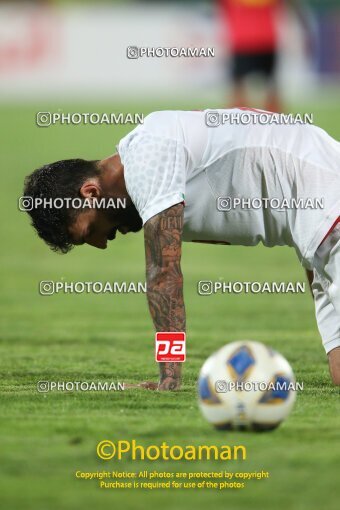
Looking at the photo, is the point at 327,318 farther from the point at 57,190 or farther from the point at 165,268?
the point at 57,190

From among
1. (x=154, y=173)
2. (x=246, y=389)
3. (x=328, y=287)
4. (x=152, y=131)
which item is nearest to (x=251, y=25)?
(x=328, y=287)

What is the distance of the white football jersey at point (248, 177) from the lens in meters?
6.05

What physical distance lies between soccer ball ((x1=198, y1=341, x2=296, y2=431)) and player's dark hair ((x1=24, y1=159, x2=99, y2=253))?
1.20 metres

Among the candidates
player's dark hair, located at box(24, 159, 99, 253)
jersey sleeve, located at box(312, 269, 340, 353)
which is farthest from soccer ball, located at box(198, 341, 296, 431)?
jersey sleeve, located at box(312, 269, 340, 353)

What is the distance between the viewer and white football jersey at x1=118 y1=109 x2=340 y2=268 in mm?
6047

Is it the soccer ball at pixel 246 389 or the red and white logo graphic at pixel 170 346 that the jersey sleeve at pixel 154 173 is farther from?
the soccer ball at pixel 246 389

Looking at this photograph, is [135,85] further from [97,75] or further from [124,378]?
[124,378]

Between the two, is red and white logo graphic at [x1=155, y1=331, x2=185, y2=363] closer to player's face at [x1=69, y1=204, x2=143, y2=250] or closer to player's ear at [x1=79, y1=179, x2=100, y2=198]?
player's face at [x1=69, y1=204, x2=143, y2=250]

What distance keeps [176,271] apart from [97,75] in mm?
31151

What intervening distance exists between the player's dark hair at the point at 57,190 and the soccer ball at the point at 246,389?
1201 mm

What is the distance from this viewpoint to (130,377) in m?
6.95

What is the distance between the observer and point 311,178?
6.12 m

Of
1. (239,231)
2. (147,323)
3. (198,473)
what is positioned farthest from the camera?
(147,323)

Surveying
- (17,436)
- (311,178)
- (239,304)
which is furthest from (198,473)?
(239,304)
